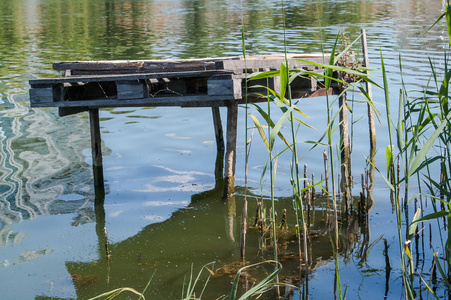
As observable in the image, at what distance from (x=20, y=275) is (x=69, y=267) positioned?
→ 1.48ft

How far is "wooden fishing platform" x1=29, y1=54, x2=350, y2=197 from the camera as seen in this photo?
657 cm

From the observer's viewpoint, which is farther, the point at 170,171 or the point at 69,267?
the point at 170,171

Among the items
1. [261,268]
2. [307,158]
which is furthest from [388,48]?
[261,268]

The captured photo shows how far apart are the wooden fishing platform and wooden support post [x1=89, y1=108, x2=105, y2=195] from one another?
0.06 ft

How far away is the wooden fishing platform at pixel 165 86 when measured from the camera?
6570 millimetres

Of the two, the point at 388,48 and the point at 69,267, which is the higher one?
the point at 388,48

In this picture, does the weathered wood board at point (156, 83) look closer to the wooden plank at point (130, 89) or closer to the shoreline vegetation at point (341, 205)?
the wooden plank at point (130, 89)

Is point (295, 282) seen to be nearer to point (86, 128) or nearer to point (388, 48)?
point (86, 128)

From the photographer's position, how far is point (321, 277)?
5.26 meters

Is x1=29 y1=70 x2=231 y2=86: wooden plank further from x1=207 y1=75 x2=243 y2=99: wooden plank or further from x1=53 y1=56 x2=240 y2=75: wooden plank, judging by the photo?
x1=53 y1=56 x2=240 y2=75: wooden plank

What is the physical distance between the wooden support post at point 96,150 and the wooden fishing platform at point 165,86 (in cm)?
2

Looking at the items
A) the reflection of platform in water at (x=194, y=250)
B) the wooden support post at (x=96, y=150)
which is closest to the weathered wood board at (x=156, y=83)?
the wooden support post at (x=96, y=150)

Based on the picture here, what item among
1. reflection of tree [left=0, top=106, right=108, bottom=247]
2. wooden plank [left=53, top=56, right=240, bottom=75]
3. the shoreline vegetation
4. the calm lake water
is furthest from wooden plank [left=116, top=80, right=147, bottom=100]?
reflection of tree [left=0, top=106, right=108, bottom=247]

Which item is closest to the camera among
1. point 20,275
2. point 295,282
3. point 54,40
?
point 295,282
